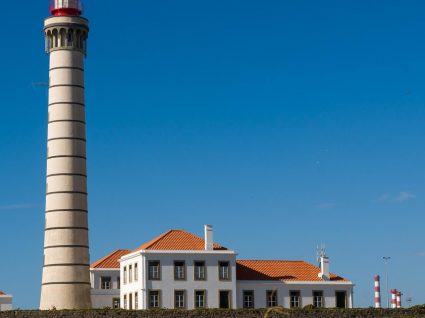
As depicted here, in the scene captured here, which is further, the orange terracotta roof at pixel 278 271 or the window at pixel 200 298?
the orange terracotta roof at pixel 278 271

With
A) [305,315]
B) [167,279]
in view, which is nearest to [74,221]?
[167,279]

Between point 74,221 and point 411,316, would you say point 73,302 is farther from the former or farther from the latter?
point 411,316

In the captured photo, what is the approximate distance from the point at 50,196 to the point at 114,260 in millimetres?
17846

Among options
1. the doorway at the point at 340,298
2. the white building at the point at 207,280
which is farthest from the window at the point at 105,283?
the doorway at the point at 340,298

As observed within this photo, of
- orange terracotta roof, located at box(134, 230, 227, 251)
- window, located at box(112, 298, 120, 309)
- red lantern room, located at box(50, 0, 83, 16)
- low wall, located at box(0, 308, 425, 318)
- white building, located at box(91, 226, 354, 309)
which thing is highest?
red lantern room, located at box(50, 0, 83, 16)

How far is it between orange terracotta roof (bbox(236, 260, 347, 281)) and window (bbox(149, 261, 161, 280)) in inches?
269

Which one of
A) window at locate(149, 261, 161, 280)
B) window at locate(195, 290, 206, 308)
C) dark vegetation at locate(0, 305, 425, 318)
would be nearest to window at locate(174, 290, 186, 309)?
window at locate(195, 290, 206, 308)

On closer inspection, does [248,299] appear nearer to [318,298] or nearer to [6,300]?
[318,298]

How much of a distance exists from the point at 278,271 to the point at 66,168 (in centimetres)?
2030

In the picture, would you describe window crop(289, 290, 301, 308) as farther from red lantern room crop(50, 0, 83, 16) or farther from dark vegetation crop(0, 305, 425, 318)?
red lantern room crop(50, 0, 83, 16)

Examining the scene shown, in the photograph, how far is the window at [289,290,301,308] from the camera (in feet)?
219

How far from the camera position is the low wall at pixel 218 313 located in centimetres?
5250

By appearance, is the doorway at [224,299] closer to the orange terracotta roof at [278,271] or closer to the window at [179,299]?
the orange terracotta roof at [278,271]

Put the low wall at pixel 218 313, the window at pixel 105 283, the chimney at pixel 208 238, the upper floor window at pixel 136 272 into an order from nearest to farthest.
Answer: the low wall at pixel 218 313
the upper floor window at pixel 136 272
the chimney at pixel 208 238
the window at pixel 105 283
